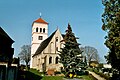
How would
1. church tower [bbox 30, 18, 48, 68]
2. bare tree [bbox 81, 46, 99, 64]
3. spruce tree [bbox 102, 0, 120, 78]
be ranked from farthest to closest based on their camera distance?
bare tree [bbox 81, 46, 99, 64]
church tower [bbox 30, 18, 48, 68]
spruce tree [bbox 102, 0, 120, 78]

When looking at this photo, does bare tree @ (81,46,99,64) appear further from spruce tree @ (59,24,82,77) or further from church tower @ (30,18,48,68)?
spruce tree @ (59,24,82,77)

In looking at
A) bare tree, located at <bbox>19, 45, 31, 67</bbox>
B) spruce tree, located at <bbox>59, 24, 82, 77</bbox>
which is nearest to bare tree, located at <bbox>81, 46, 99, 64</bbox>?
bare tree, located at <bbox>19, 45, 31, 67</bbox>

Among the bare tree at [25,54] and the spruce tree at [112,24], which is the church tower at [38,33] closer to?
the bare tree at [25,54]

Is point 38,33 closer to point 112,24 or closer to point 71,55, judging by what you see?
point 71,55

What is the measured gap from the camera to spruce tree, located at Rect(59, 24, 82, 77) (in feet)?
153

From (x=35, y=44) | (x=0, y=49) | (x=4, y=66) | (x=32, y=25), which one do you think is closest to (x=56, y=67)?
(x=35, y=44)

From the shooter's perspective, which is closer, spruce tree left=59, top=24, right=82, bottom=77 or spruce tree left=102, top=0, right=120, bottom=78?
spruce tree left=102, top=0, right=120, bottom=78

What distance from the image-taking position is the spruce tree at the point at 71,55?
46688 millimetres

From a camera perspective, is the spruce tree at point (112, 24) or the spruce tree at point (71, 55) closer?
the spruce tree at point (112, 24)

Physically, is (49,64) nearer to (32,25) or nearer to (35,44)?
(35,44)

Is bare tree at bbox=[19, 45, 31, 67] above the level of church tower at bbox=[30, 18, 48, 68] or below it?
below

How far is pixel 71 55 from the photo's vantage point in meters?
47.2

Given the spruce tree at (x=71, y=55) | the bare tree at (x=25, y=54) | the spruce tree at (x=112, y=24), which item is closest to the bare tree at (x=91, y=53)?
the bare tree at (x=25, y=54)

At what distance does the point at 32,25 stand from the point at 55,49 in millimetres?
21887
